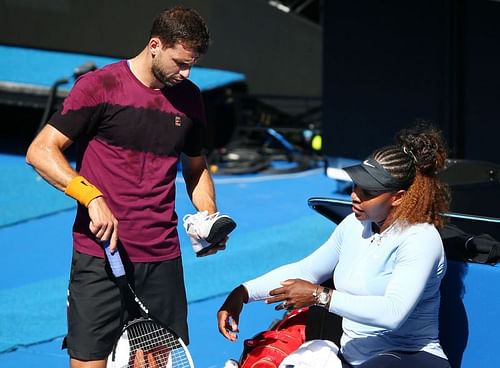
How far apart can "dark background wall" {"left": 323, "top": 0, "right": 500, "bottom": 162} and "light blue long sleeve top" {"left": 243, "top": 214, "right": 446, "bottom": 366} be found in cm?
535

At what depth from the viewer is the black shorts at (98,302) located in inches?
132

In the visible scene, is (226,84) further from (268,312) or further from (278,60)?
(268,312)

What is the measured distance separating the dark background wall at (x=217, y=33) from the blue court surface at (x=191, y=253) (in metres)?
2.50

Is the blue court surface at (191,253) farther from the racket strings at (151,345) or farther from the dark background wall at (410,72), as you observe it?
the racket strings at (151,345)

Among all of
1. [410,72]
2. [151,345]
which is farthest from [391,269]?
[410,72]

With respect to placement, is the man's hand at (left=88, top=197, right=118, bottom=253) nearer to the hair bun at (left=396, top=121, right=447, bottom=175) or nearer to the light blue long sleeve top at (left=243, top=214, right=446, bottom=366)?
the light blue long sleeve top at (left=243, top=214, right=446, bottom=366)

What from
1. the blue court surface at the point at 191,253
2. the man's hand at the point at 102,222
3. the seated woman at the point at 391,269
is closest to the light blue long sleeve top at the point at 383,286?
the seated woman at the point at 391,269

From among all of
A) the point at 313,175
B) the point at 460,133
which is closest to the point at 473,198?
the point at 460,133

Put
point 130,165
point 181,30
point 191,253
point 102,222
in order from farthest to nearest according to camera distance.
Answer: point 191,253
point 130,165
point 181,30
point 102,222

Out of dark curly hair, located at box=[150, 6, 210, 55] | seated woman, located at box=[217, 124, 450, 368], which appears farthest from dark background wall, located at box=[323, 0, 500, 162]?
dark curly hair, located at box=[150, 6, 210, 55]

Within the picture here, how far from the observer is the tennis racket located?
3.30 metres

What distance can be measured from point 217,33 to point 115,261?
10408 mm

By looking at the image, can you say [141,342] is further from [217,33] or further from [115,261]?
[217,33]

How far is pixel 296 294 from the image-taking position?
320 centimetres
